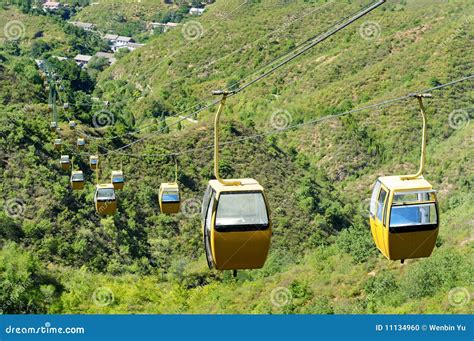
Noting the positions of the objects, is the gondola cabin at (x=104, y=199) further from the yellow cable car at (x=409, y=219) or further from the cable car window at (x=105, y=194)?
the yellow cable car at (x=409, y=219)

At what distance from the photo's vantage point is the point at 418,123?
66062 mm

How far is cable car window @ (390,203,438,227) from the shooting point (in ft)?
48.7

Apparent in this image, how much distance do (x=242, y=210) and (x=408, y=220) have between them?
166 inches

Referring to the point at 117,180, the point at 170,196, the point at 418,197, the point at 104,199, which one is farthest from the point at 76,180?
the point at 418,197

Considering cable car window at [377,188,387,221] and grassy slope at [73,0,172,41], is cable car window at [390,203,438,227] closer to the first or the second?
cable car window at [377,188,387,221]

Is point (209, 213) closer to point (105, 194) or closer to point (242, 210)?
point (242, 210)

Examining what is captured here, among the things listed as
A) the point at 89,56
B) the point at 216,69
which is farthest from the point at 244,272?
the point at 89,56

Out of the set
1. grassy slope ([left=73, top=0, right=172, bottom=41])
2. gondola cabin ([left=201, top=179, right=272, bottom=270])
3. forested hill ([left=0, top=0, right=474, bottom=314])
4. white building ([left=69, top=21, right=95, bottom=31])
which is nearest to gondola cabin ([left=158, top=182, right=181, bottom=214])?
forested hill ([left=0, top=0, right=474, bottom=314])

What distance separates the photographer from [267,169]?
187ft

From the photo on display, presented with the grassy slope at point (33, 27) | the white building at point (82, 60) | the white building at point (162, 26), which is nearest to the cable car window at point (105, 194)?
the white building at point (82, 60)

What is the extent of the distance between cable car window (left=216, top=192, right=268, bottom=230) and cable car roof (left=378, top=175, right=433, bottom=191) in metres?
3.45

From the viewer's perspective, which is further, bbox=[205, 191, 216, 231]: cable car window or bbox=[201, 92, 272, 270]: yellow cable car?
bbox=[205, 191, 216, 231]: cable car window

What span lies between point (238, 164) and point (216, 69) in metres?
57.3

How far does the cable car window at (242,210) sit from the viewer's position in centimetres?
1373
